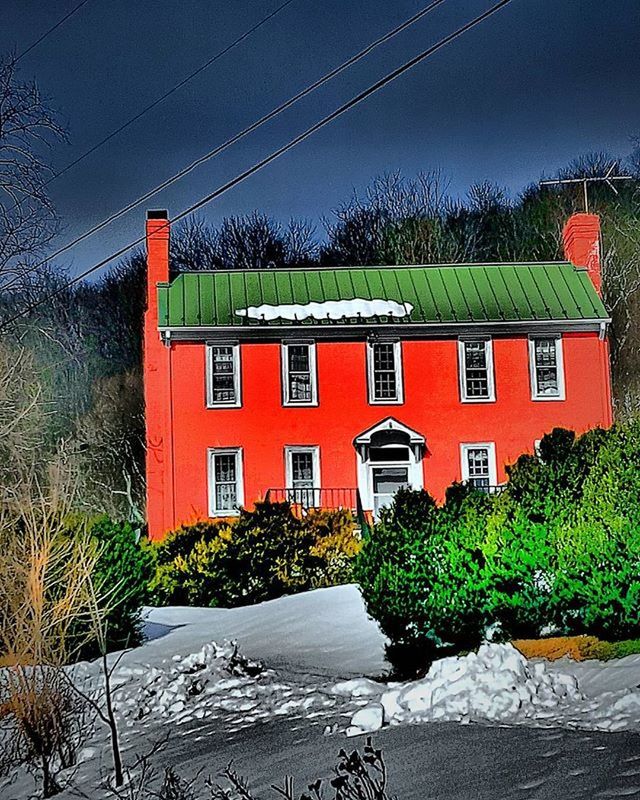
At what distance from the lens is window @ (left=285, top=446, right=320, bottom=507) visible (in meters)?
7.96

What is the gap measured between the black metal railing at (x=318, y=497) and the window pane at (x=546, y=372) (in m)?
1.48

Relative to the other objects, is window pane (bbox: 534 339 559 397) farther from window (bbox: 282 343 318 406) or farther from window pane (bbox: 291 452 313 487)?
window pane (bbox: 291 452 313 487)

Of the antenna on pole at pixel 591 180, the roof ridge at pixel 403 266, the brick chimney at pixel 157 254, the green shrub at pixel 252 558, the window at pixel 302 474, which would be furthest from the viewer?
the window at pixel 302 474

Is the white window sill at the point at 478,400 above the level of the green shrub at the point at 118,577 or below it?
above

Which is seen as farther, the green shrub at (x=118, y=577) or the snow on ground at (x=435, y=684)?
the green shrub at (x=118, y=577)

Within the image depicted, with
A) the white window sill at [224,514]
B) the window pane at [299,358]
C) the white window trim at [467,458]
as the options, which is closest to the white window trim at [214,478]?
the white window sill at [224,514]

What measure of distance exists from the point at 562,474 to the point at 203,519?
283 cm

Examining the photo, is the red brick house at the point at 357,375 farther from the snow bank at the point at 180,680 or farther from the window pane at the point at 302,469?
the snow bank at the point at 180,680

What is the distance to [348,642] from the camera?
19.5 ft

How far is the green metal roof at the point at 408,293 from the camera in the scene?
8055 mm

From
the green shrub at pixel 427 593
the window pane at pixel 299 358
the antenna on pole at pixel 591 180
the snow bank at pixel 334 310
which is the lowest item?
the green shrub at pixel 427 593

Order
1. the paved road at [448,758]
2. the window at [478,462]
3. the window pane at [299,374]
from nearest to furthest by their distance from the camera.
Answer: the paved road at [448,758]
the window at [478,462]
the window pane at [299,374]

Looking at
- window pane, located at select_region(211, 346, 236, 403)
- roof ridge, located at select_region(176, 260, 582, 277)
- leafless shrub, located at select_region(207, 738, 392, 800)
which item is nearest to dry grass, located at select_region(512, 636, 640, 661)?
leafless shrub, located at select_region(207, 738, 392, 800)

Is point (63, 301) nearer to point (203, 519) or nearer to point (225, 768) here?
→ point (203, 519)
